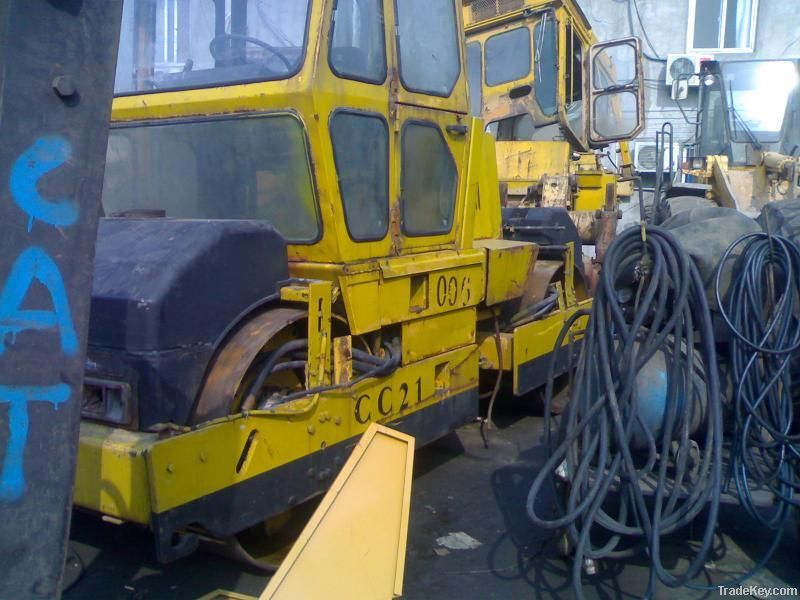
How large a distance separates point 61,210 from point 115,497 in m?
1.32

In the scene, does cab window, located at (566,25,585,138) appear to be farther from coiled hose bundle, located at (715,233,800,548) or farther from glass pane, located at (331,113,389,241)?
coiled hose bundle, located at (715,233,800,548)

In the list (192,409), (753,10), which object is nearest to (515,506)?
(192,409)

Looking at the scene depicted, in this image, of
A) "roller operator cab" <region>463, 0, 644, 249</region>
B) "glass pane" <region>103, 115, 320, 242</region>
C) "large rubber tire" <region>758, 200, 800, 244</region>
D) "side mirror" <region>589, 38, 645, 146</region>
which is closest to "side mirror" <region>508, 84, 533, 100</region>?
"roller operator cab" <region>463, 0, 644, 249</region>

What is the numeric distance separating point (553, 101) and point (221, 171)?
4.93 metres

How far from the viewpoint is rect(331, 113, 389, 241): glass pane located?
364 centimetres

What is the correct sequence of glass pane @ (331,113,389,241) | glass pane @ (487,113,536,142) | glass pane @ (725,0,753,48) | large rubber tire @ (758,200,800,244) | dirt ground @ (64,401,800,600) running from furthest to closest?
glass pane @ (725,0,753,48) → glass pane @ (487,113,536,142) → large rubber tire @ (758,200,800,244) → glass pane @ (331,113,389,241) → dirt ground @ (64,401,800,600)

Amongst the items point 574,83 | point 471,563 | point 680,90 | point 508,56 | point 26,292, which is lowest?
point 471,563

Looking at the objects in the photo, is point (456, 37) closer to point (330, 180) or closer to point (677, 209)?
point (330, 180)

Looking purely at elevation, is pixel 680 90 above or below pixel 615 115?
above

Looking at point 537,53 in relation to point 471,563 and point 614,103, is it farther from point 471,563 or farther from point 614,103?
point 471,563

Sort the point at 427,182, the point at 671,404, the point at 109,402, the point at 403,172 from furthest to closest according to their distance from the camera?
the point at 427,182 < the point at 403,172 < the point at 671,404 < the point at 109,402

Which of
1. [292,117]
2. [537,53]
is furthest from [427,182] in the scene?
[537,53]

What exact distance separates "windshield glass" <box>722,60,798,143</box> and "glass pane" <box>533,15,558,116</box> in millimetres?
4666

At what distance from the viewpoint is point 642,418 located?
325 centimetres
